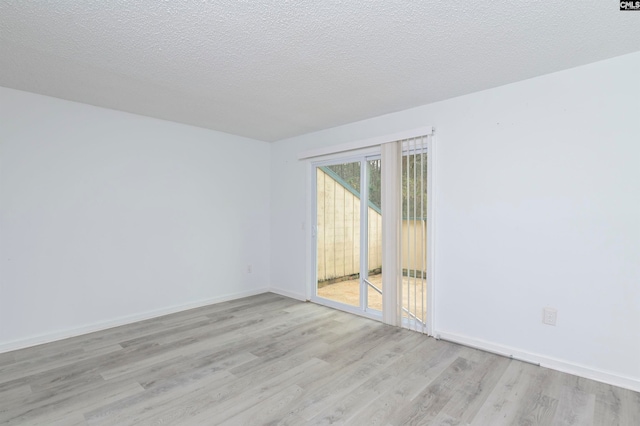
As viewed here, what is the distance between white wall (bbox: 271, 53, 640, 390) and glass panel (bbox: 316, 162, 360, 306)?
A: 1.07 metres

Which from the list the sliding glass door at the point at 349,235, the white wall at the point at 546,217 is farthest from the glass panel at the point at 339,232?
the white wall at the point at 546,217

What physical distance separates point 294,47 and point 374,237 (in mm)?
2345

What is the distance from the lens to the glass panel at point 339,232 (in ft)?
12.8

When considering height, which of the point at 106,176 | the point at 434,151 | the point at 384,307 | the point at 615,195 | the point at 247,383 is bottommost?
the point at 247,383

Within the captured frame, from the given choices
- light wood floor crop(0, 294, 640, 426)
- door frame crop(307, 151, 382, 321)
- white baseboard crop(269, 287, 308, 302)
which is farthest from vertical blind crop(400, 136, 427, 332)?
white baseboard crop(269, 287, 308, 302)

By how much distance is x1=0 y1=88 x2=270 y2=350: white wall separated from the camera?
2850 mm

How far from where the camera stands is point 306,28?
1848mm

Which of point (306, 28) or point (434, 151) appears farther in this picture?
point (434, 151)

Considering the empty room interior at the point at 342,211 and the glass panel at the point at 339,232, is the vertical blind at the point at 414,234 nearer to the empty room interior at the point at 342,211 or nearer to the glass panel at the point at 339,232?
the empty room interior at the point at 342,211

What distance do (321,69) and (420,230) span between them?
6.06ft

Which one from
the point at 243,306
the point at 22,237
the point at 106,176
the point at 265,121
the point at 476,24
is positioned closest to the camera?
the point at 476,24

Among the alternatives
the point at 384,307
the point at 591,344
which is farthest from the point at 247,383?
the point at 591,344

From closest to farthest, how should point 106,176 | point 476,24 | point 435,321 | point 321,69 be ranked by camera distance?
point 476,24 → point 321,69 → point 435,321 → point 106,176

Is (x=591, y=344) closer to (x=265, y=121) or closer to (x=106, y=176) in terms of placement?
(x=265, y=121)
